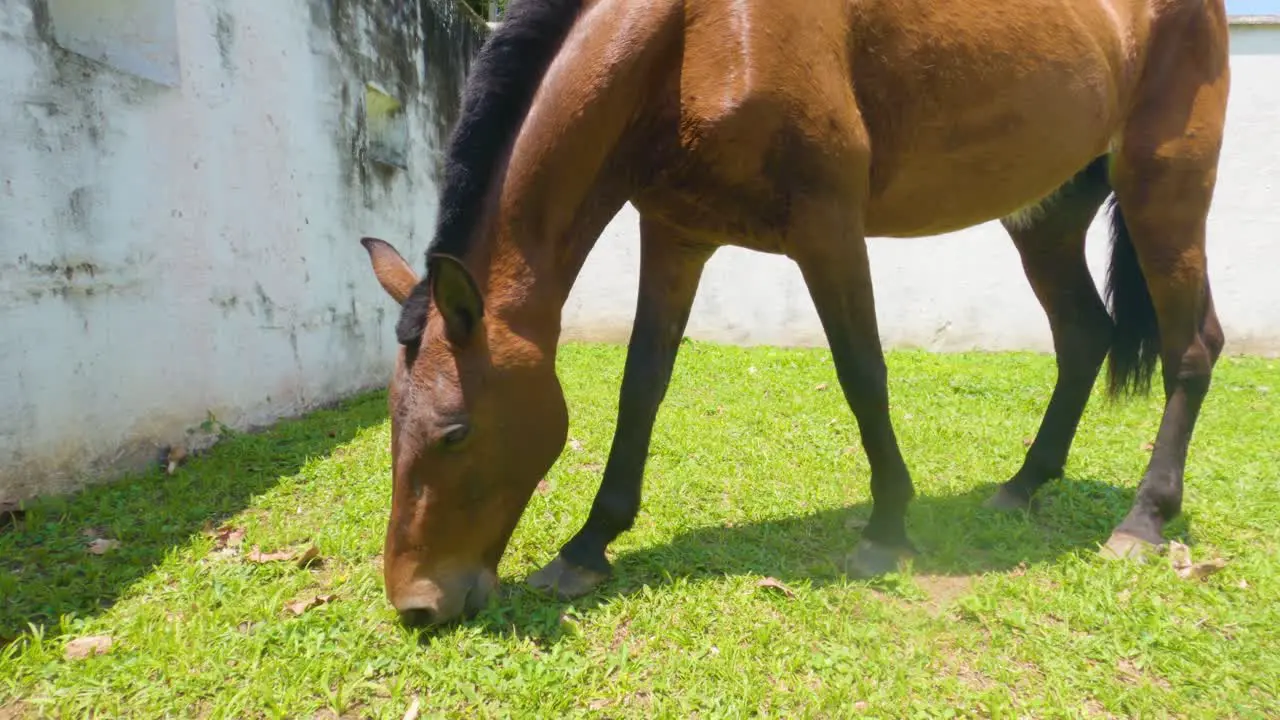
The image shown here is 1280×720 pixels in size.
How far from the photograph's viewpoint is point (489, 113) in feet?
6.57

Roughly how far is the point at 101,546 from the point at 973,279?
27.5 feet

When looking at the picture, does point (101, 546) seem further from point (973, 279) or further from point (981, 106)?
point (973, 279)

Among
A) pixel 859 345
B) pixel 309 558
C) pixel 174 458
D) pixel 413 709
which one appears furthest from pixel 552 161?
pixel 174 458

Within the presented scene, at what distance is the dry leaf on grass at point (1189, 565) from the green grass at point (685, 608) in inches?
1.4

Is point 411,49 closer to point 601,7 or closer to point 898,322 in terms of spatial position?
point 601,7

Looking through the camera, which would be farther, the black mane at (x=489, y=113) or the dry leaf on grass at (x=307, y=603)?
the dry leaf on grass at (x=307, y=603)

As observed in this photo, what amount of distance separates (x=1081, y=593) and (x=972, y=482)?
1252mm

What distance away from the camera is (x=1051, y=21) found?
2.47m

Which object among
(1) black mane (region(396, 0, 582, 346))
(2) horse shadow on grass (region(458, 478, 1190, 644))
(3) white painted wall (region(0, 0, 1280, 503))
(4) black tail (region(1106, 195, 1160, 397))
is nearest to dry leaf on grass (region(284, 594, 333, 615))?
(2) horse shadow on grass (region(458, 478, 1190, 644))

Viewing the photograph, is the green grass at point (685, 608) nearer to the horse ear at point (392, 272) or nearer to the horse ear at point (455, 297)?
the horse ear at point (455, 297)

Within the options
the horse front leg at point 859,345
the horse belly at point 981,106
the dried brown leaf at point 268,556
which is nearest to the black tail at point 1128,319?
the horse belly at point 981,106

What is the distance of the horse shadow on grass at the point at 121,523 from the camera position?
2.21 m

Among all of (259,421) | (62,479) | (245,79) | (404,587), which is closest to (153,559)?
(62,479)

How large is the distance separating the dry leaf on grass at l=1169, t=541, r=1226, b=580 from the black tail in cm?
94
